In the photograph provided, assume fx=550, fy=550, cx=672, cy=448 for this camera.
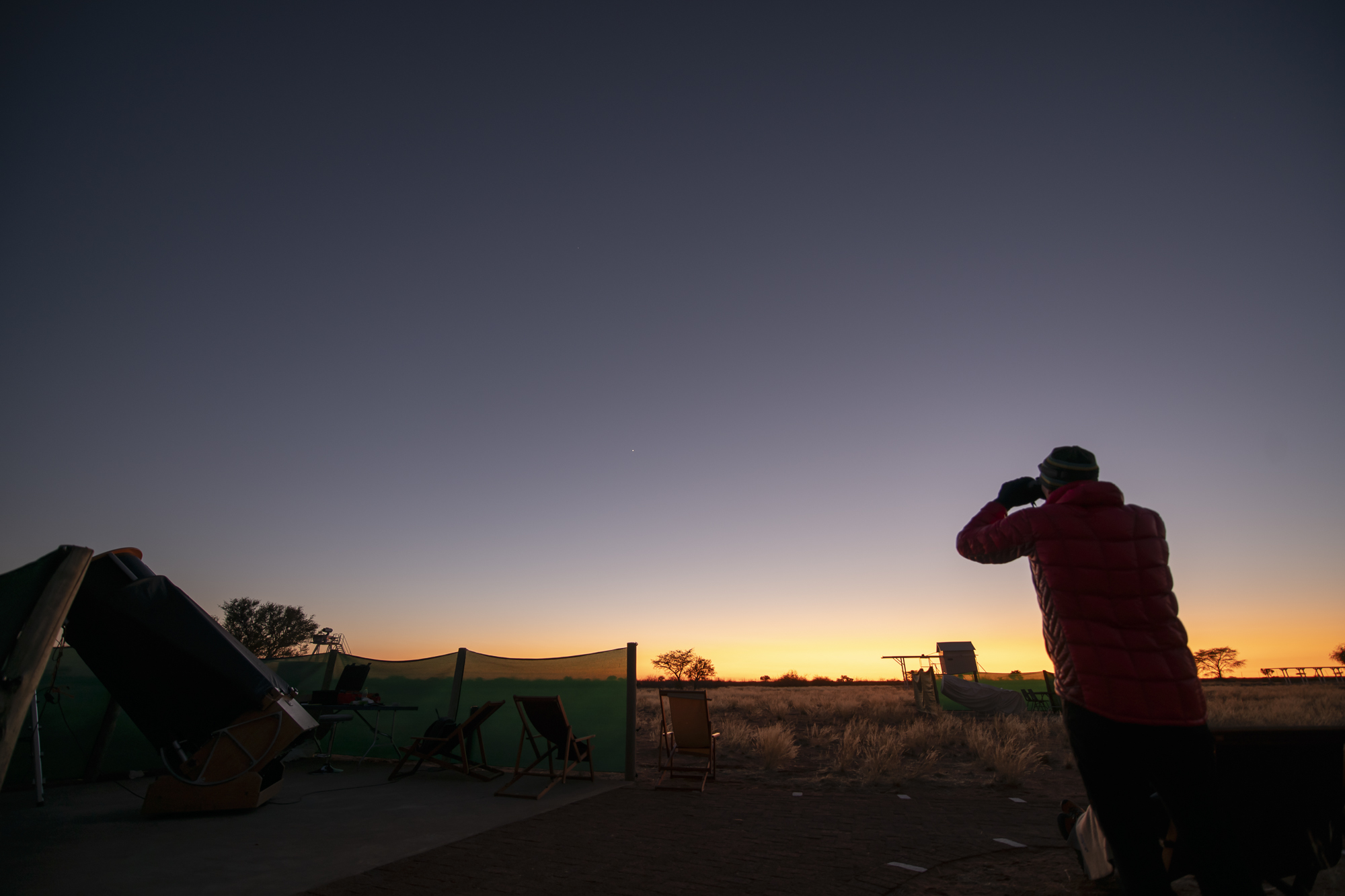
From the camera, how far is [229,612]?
76.7 feet

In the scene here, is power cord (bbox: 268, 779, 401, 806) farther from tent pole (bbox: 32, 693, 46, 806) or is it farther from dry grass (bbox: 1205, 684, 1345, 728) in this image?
dry grass (bbox: 1205, 684, 1345, 728)

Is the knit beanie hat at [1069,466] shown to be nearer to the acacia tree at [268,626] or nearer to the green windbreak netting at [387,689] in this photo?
the green windbreak netting at [387,689]

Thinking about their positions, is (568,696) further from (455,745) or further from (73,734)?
(73,734)

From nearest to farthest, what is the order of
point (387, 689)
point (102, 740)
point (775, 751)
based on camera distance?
point (102, 740)
point (775, 751)
point (387, 689)

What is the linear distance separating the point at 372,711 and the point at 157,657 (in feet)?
14.5

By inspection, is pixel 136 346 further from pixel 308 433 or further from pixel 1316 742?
pixel 1316 742

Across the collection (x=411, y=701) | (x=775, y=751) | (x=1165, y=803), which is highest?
(x=1165, y=803)

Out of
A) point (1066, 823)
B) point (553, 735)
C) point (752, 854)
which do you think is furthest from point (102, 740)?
point (1066, 823)

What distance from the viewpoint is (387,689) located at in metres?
9.48

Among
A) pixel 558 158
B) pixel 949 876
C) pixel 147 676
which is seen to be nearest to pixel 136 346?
pixel 147 676

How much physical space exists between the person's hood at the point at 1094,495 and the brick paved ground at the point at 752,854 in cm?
252

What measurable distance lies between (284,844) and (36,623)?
254 centimetres

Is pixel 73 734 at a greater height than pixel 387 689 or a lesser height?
lesser

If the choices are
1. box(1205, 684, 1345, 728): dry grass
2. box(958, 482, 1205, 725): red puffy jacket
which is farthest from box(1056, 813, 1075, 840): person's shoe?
box(1205, 684, 1345, 728): dry grass
